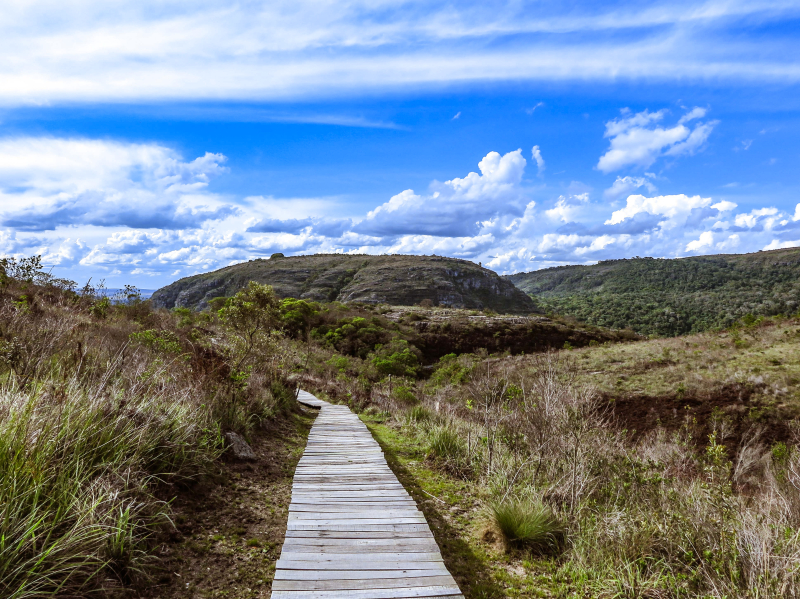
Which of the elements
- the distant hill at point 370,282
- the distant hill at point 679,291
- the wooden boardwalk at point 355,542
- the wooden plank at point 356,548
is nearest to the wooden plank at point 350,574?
the wooden boardwalk at point 355,542

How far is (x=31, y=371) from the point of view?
5492 millimetres

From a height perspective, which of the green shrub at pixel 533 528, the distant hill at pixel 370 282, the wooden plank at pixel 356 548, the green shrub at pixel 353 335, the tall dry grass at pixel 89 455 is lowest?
the green shrub at pixel 353 335

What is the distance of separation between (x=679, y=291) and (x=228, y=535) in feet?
340

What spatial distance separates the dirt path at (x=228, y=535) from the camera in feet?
11.0

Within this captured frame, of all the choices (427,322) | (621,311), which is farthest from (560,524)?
(621,311)

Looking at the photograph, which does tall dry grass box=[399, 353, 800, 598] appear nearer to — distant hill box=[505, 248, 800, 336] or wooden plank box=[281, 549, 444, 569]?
wooden plank box=[281, 549, 444, 569]

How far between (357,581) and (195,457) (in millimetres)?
2595

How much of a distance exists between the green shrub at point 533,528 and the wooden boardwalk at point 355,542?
77 cm

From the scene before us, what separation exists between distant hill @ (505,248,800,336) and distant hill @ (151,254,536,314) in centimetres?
1217

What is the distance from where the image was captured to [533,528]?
416cm

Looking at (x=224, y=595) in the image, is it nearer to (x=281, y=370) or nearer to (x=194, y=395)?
(x=194, y=395)

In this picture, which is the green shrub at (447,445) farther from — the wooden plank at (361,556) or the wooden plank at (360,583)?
the wooden plank at (360,583)

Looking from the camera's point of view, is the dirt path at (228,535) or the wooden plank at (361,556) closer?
the dirt path at (228,535)

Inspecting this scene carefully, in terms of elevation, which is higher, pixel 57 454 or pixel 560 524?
pixel 57 454
